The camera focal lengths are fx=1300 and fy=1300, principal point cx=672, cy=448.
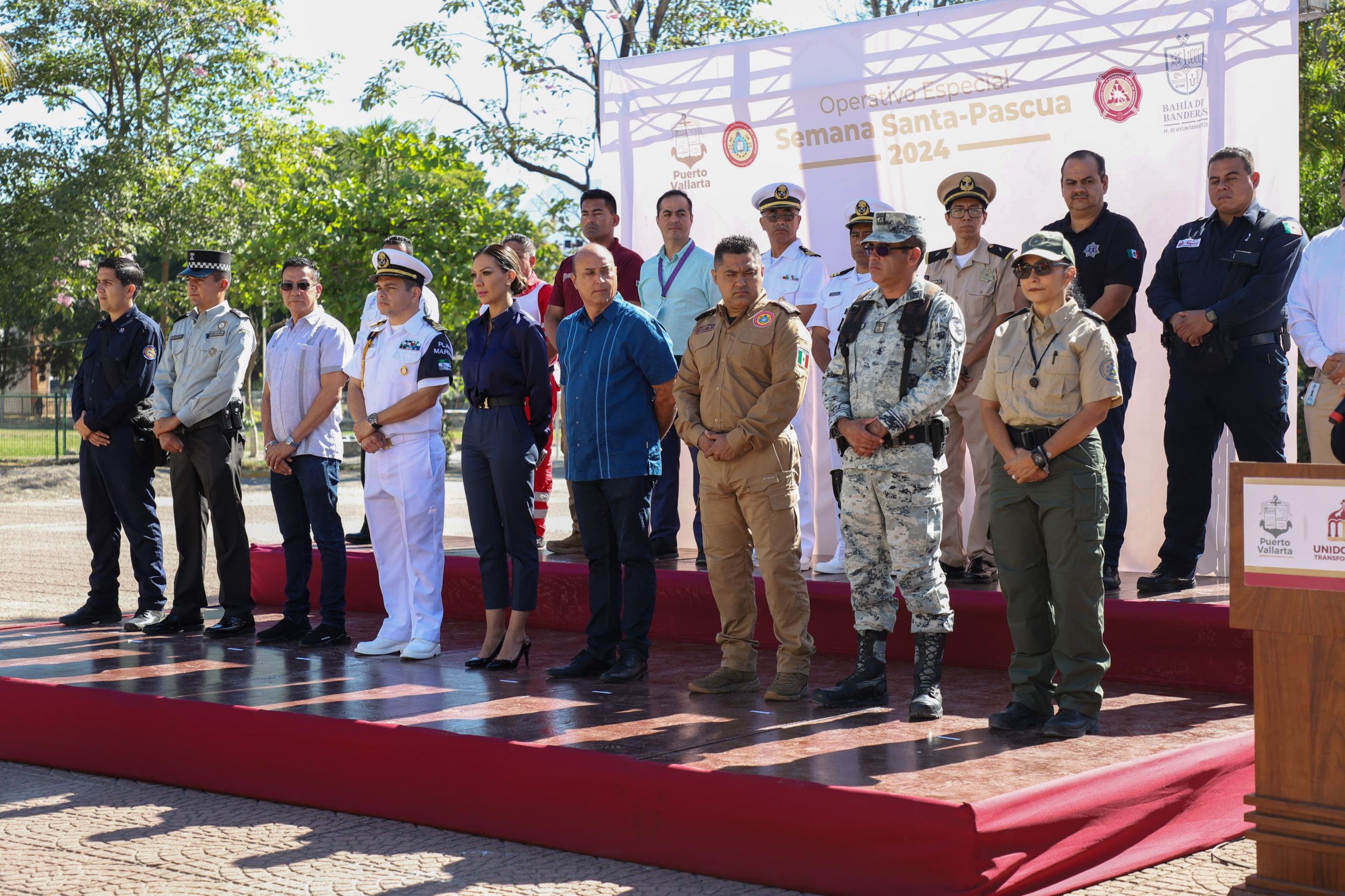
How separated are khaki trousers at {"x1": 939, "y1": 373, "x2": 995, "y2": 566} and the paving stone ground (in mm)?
2209

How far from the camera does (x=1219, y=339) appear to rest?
5.38 metres

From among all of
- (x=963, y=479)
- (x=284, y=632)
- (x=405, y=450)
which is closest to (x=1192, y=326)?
(x=963, y=479)

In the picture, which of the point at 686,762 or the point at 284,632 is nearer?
the point at 686,762

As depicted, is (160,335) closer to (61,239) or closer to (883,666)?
(883,666)

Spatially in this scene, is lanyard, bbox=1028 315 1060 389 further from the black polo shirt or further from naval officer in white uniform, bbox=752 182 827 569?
naval officer in white uniform, bbox=752 182 827 569

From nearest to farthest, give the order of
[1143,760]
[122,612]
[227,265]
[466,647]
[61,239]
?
[1143,760], [466,647], [227,265], [122,612], [61,239]

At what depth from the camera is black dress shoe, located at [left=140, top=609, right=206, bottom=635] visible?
264 inches

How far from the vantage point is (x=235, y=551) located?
665cm

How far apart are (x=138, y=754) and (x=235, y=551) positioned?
1870 millimetres

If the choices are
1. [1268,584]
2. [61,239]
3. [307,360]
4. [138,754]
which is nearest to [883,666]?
[1268,584]

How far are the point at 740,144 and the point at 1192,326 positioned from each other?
3.34 m

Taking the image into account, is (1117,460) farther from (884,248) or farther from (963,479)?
(884,248)

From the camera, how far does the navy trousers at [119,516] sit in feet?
22.6

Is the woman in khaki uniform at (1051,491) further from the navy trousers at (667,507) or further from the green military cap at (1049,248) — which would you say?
the navy trousers at (667,507)
